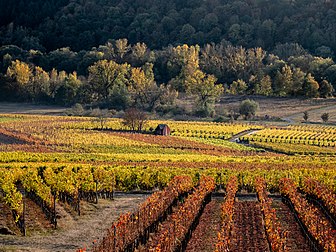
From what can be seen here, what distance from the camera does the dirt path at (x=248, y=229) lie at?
819 inches

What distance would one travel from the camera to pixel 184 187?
3102 cm

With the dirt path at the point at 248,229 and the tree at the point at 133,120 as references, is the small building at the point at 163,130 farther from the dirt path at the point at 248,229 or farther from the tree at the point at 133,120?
the dirt path at the point at 248,229

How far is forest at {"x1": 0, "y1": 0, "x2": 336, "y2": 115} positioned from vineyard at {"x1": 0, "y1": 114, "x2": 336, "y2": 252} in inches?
2098

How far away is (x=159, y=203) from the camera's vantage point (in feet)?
82.7

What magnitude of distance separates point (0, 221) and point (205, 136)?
5173 cm

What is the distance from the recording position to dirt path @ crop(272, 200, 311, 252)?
2142 cm

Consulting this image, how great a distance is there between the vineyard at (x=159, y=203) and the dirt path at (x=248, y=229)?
0.04 metres

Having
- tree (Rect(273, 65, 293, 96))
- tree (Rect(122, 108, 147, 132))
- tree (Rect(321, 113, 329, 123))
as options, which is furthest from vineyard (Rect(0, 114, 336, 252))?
tree (Rect(273, 65, 293, 96))

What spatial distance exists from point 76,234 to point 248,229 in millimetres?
7042

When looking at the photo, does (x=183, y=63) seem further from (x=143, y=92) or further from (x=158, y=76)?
(x=143, y=92)

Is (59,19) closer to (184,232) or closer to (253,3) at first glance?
(253,3)

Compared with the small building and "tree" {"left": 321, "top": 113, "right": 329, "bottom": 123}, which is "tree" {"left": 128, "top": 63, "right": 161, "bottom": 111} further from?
the small building

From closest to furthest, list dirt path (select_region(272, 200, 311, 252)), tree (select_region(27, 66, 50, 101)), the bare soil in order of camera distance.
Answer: dirt path (select_region(272, 200, 311, 252)) < the bare soil < tree (select_region(27, 66, 50, 101))

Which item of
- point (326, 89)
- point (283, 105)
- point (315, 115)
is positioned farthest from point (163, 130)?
point (326, 89)
